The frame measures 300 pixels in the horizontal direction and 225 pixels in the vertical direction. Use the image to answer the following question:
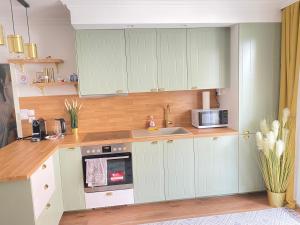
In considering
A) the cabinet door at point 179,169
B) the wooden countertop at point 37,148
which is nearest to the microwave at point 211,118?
the wooden countertop at point 37,148

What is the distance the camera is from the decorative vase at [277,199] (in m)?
2.65

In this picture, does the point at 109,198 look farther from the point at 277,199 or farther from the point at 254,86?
the point at 254,86

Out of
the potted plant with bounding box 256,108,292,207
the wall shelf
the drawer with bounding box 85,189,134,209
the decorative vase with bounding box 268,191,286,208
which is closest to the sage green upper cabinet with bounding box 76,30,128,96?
the wall shelf

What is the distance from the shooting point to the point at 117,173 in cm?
266

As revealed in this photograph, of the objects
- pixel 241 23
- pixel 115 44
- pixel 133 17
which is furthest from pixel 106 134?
pixel 241 23

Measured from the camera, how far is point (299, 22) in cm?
239

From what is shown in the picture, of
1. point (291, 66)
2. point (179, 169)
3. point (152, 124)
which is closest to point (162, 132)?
point (152, 124)

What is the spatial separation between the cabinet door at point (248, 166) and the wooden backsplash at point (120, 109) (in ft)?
2.41

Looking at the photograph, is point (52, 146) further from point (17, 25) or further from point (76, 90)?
point (17, 25)

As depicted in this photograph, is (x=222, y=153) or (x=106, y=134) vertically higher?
(x=106, y=134)

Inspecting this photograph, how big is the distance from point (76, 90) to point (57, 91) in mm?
248

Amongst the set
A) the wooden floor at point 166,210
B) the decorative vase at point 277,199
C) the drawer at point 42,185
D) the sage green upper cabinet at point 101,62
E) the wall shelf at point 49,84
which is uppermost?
the sage green upper cabinet at point 101,62

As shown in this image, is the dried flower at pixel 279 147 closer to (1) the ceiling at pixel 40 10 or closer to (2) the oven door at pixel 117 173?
(2) the oven door at pixel 117 173

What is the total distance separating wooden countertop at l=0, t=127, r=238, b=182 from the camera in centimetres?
171
